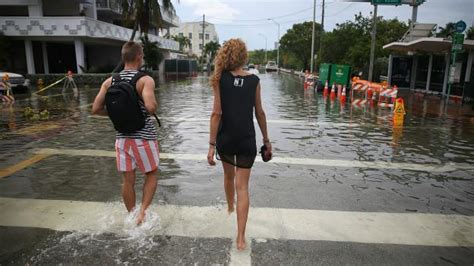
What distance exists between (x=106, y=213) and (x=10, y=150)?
157 inches

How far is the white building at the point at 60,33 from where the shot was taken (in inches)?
1024

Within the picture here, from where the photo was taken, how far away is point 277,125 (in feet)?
34.1

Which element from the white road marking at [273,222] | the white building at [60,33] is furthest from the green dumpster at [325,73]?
the white road marking at [273,222]

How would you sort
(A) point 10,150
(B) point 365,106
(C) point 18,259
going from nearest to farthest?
(C) point 18,259
(A) point 10,150
(B) point 365,106

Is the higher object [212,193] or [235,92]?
[235,92]

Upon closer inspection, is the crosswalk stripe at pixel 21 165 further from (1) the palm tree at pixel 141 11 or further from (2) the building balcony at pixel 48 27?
(2) the building balcony at pixel 48 27

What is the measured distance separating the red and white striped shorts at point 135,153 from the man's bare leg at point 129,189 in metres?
0.07

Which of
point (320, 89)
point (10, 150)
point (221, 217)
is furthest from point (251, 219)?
point (320, 89)

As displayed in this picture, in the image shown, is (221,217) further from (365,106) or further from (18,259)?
(365,106)

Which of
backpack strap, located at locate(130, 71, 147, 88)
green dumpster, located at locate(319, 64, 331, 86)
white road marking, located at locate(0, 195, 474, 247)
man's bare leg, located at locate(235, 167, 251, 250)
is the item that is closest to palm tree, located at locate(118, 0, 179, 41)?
green dumpster, located at locate(319, 64, 331, 86)

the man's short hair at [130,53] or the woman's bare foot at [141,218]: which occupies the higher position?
the man's short hair at [130,53]

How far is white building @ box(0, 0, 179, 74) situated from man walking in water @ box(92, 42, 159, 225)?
24.5 meters

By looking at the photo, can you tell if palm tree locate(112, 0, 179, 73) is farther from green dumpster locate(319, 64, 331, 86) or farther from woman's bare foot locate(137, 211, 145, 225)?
woman's bare foot locate(137, 211, 145, 225)

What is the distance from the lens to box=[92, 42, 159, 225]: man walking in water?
355 cm
